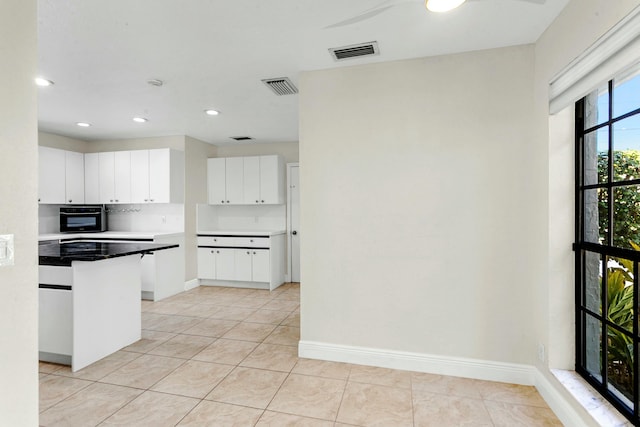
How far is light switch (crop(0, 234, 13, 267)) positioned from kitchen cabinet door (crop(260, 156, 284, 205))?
14.1ft

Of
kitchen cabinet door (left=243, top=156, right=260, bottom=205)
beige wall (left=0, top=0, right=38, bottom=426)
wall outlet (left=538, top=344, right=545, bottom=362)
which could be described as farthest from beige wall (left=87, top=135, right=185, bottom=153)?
wall outlet (left=538, top=344, right=545, bottom=362)

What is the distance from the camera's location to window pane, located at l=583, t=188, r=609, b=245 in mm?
1794

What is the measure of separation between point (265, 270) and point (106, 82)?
3.19 m

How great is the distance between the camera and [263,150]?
5.74m

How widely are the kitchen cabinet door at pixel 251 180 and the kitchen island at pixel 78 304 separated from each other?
2.69 metres

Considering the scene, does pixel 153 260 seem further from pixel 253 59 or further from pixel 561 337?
pixel 561 337

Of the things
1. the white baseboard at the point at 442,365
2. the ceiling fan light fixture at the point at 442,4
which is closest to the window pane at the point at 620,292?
the white baseboard at the point at 442,365

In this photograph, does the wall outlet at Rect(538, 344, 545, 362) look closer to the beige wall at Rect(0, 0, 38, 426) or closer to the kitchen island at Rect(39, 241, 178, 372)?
the beige wall at Rect(0, 0, 38, 426)

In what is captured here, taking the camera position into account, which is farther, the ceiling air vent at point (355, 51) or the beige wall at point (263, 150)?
the beige wall at point (263, 150)

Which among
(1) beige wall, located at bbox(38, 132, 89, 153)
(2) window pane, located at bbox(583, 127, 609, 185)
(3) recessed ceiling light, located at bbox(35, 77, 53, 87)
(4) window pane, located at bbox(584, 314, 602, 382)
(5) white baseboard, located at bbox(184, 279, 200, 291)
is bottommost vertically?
(5) white baseboard, located at bbox(184, 279, 200, 291)

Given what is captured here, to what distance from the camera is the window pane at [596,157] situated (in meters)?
1.77

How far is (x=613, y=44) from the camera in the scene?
4.75 feet

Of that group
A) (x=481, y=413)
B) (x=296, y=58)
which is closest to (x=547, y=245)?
(x=481, y=413)

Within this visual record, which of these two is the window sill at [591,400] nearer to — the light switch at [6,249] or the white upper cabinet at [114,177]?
the light switch at [6,249]
